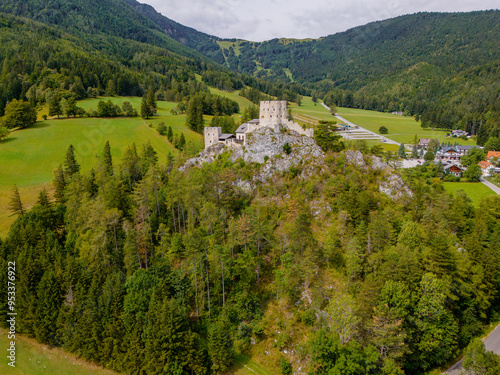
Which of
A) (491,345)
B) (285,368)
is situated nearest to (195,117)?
(285,368)

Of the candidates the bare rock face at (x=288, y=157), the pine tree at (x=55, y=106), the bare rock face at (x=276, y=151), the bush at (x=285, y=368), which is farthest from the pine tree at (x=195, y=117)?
the bush at (x=285, y=368)

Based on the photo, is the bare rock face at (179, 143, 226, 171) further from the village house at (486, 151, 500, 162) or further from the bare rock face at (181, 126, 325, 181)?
the village house at (486, 151, 500, 162)

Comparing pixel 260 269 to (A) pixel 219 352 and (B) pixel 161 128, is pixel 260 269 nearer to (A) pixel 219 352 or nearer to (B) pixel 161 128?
(A) pixel 219 352

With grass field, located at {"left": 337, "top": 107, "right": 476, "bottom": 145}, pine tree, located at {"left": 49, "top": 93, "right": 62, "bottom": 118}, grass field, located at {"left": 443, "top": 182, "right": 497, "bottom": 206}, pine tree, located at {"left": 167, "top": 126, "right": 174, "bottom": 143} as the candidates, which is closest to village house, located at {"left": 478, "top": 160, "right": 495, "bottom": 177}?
grass field, located at {"left": 443, "top": 182, "right": 497, "bottom": 206}

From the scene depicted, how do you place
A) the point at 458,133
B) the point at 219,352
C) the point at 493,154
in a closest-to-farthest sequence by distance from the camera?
Result: 1. the point at 219,352
2. the point at 493,154
3. the point at 458,133

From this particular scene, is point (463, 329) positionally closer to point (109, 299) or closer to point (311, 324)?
point (311, 324)

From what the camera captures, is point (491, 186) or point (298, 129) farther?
point (491, 186)

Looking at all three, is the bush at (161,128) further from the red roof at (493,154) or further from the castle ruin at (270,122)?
the red roof at (493,154)

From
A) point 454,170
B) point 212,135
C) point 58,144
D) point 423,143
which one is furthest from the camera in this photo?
point 423,143
